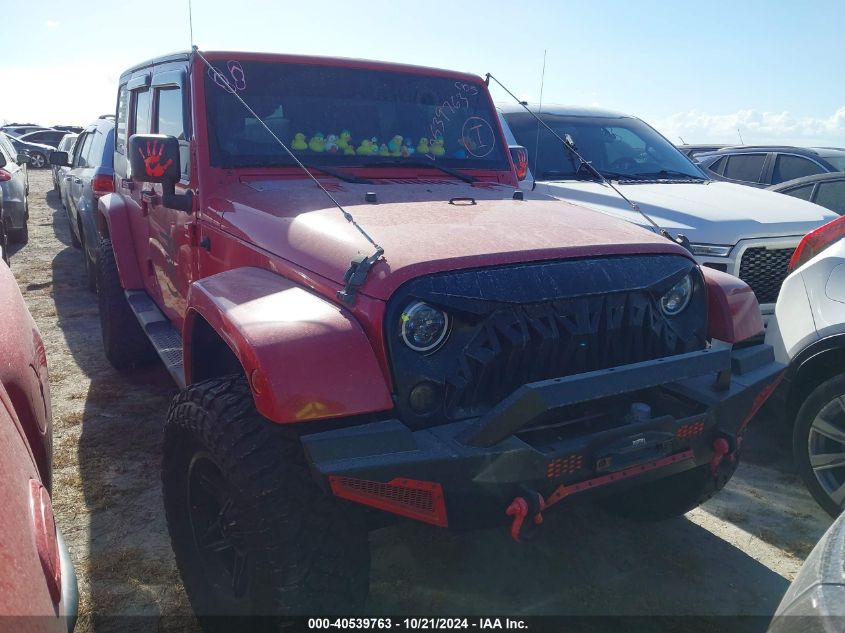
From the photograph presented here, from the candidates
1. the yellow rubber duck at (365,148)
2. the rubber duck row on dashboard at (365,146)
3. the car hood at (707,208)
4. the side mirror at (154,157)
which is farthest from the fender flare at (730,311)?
the side mirror at (154,157)

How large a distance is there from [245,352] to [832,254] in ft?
9.54

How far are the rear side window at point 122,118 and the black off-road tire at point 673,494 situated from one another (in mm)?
4076

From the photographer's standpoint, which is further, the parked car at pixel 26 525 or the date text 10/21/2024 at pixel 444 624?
the date text 10/21/2024 at pixel 444 624

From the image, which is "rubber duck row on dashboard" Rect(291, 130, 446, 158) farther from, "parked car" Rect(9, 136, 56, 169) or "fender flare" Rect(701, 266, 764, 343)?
"parked car" Rect(9, 136, 56, 169)

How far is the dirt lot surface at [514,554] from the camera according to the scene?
278cm

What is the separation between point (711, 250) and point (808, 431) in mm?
1510

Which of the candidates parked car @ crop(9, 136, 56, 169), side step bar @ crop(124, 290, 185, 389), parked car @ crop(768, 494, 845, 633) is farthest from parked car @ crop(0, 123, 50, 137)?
parked car @ crop(768, 494, 845, 633)

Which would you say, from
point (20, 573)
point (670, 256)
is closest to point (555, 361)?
point (670, 256)

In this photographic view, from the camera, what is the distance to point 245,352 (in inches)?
81.5

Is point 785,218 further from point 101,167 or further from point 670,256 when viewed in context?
point 101,167

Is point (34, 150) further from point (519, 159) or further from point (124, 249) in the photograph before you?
point (519, 159)

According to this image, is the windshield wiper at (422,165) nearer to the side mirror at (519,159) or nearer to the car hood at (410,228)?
the car hood at (410,228)

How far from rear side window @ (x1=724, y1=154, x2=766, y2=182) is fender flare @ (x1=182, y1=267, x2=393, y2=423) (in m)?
7.49

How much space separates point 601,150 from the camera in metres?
6.09
